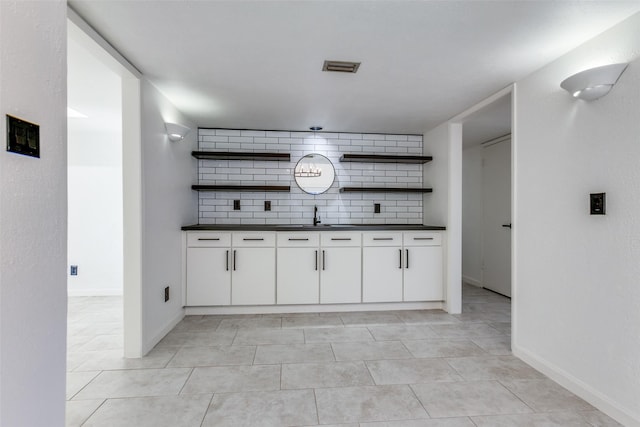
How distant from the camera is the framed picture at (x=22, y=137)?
97cm

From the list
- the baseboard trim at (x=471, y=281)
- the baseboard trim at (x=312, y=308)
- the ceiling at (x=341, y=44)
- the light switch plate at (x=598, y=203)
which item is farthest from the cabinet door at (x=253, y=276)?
the baseboard trim at (x=471, y=281)

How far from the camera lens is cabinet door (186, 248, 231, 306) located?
11.8 feet

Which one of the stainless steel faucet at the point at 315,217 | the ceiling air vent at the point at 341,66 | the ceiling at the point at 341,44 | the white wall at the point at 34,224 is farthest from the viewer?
the stainless steel faucet at the point at 315,217

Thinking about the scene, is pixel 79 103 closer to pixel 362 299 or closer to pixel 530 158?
pixel 362 299

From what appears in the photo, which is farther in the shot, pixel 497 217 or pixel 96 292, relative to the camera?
pixel 497 217

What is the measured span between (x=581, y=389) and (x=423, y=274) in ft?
6.19

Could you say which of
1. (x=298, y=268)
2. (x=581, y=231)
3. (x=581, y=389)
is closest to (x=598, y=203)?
(x=581, y=231)

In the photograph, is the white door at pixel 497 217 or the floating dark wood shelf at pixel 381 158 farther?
the white door at pixel 497 217

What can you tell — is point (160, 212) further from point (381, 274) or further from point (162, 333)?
point (381, 274)

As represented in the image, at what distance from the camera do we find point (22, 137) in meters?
1.01

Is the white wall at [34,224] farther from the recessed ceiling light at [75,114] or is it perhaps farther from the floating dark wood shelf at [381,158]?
the floating dark wood shelf at [381,158]

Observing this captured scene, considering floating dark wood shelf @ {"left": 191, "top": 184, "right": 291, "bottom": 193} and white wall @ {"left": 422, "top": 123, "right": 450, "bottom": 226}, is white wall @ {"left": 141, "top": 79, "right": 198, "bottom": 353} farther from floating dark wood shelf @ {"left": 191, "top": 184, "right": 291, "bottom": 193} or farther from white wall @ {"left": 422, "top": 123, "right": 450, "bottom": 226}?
white wall @ {"left": 422, "top": 123, "right": 450, "bottom": 226}

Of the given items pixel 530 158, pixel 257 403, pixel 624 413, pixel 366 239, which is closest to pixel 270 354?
pixel 257 403

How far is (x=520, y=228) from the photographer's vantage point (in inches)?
103
